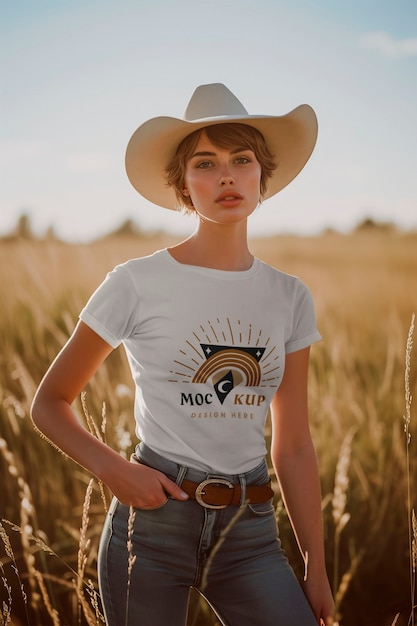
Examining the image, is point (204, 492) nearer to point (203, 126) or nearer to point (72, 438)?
point (72, 438)

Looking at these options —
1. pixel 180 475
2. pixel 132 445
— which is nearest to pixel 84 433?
pixel 180 475

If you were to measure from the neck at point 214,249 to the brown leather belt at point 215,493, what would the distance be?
50 cm

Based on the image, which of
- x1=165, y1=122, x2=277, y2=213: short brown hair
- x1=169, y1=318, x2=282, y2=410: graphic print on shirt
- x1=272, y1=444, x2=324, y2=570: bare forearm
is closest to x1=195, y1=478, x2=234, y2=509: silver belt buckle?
x1=169, y1=318, x2=282, y2=410: graphic print on shirt

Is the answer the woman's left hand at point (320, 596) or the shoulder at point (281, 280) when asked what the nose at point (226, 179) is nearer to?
the shoulder at point (281, 280)

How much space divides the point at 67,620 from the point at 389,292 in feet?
9.73

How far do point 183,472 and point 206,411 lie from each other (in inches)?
5.5

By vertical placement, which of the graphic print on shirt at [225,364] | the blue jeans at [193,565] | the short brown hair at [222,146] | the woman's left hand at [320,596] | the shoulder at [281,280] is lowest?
the woman's left hand at [320,596]

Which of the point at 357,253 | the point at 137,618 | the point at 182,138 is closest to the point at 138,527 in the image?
the point at 137,618

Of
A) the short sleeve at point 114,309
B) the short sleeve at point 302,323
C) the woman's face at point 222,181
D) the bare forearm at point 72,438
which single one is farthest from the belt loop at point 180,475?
the woman's face at point 222,181

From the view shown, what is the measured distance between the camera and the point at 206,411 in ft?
5.28

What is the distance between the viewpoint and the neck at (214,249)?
1.75m

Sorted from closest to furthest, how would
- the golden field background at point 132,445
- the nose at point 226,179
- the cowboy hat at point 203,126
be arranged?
the nose at point 226,179
the cowboy hat at point 203,126
the golden field background at point 132,445

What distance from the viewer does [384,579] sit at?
2.86 m

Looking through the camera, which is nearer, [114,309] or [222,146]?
[114,309]
